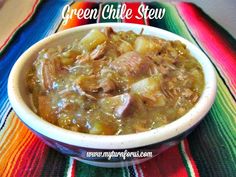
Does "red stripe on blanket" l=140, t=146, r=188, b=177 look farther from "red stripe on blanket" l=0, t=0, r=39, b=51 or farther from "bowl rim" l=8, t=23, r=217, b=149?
"red stripe on blanket" l=0, t=0, r=39, b=51

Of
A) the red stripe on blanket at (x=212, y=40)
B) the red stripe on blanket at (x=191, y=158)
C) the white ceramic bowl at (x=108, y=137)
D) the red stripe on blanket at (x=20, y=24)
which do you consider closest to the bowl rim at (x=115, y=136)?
the white ceramic bowl at (x=108, y=137)

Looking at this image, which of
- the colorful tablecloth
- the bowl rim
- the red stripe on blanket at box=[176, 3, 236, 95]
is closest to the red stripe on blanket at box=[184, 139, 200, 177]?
the colorful tablecloth

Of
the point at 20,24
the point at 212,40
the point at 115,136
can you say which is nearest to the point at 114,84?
the point at 115,136

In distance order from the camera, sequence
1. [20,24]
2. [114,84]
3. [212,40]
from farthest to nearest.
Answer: [20,24] → [212,40] → [114,84]

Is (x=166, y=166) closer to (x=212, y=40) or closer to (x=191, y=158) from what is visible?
(x=191, y=158)

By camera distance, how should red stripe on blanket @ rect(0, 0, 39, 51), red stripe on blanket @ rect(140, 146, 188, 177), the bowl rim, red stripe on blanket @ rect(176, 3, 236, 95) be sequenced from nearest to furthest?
the bowl rim → red stripe on blanket @ rect(140, 146, 188, 177) → red stripe on blanket @ rect(176, 3, 236, 95) → red stripe on blanket @ rect(0, 0, 39, 51)

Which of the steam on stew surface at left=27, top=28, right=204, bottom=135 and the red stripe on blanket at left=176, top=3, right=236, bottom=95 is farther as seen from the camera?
the red stripe on blanket at left=176, top=3, right=236, bottom=95

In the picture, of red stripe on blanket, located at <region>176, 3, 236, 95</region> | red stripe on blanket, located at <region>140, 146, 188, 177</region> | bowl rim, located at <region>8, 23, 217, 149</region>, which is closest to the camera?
bowl rim, located at <region>8, 23, 217, 149</region>

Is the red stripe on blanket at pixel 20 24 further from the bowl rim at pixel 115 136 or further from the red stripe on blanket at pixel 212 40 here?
the red stripe on blanket at pixel 212 40

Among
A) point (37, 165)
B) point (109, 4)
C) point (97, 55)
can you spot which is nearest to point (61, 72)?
point (97, 55)
